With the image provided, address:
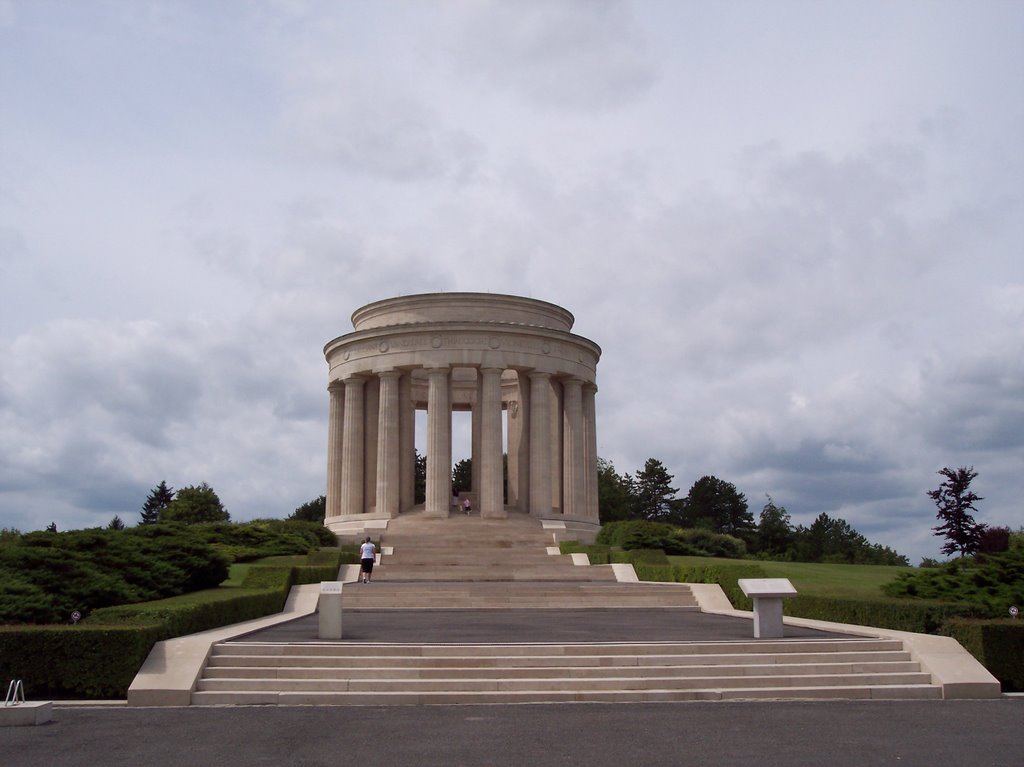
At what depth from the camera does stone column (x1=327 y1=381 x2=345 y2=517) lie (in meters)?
63.8

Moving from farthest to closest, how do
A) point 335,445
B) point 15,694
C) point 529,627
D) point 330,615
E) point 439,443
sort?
point 335,445 < point 439,443 < point 529,627 < point 330,615 < point 15,694

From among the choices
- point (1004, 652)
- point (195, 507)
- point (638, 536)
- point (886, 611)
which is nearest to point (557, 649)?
point (1004, 652)

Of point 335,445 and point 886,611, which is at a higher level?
point 335,445

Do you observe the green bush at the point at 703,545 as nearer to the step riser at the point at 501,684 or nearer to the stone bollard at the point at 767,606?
the stone bollard at the point at 767,606

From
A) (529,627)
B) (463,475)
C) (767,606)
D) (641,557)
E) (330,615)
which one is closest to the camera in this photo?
(330,615)

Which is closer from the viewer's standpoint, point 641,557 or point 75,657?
point 75,657

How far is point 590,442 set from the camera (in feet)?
216

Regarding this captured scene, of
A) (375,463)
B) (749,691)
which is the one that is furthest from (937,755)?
(375,463)

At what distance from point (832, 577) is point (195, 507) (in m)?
54.0

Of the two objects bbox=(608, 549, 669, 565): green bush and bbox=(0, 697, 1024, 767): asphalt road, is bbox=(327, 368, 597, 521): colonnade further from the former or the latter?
bbox=(0, 697, 1024, 767): asphalt road

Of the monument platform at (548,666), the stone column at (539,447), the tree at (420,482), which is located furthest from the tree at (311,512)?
the monument platform at (548,666)

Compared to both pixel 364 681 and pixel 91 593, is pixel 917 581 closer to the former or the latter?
pixel 364 681

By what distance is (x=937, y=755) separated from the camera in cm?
1309

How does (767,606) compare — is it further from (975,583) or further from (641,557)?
(641,557)
